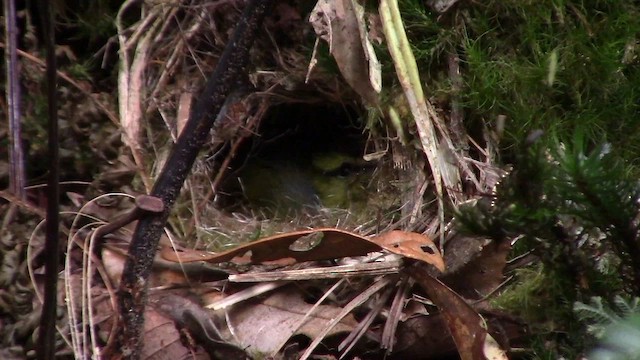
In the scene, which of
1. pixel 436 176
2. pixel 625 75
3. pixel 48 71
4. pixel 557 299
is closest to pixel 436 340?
pixel 557 299

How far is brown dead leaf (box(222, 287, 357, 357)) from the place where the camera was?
164 cm

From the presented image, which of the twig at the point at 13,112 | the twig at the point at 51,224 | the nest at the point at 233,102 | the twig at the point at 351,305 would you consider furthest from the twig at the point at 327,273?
the twig at the point at 13,112

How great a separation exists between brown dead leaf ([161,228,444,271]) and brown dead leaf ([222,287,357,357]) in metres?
0.09

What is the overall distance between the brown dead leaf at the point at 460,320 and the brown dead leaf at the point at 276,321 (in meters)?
0.20

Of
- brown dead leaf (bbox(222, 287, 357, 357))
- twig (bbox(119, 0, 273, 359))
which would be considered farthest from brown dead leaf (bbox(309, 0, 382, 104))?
brown dead leaf (bbox(222, 287, 357, 357))

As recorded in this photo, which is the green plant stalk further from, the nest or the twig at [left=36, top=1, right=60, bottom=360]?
the twig at [left=36, top=1, right=60, bottom=360]

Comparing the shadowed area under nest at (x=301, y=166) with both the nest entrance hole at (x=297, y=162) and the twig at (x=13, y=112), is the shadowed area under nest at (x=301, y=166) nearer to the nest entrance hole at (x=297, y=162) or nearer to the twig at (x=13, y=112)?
the nest entrance hole at (x=297, y=162)

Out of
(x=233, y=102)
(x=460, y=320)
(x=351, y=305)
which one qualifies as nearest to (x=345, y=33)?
(x=233, y=102)

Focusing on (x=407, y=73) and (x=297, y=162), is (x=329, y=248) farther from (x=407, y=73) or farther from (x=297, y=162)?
(x=297, y=162)

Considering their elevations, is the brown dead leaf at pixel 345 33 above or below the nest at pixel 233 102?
above

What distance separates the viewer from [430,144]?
1856 mm

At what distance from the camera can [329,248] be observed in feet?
5.53

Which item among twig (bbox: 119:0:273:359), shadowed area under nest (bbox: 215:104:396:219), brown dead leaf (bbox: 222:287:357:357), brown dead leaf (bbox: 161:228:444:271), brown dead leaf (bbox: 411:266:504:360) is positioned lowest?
shadowed area under nest (bbox: 215:104:396:219)

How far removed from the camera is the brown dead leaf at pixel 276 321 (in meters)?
1.64
